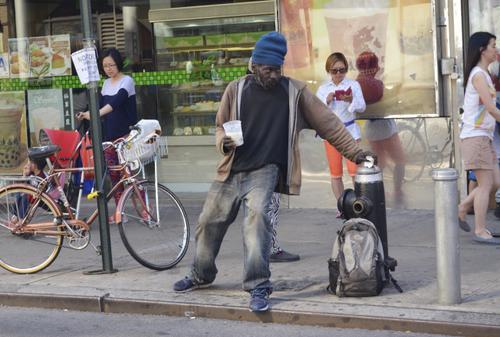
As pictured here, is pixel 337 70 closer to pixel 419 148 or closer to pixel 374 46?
pixel 374 46

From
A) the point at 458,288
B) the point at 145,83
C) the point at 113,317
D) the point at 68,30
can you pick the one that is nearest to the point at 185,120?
the point at 145,83

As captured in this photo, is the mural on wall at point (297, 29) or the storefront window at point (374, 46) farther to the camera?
the mural on wall at point (297, 29)

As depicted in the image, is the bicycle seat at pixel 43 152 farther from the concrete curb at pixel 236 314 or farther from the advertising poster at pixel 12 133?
the advertising poster at pixel 12 133

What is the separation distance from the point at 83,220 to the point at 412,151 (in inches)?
154

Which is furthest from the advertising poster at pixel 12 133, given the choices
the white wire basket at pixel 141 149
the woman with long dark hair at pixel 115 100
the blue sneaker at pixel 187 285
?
the blue sneaker at pixel 187 285

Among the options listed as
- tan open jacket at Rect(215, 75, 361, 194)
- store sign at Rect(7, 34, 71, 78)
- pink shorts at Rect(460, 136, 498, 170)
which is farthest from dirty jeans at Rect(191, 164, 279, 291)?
store sign at Rect(7, 34, 71, 78)

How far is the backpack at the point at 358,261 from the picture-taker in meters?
6.59

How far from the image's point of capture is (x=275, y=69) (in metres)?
6.65

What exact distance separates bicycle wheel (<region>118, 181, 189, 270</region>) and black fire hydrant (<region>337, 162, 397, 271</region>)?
1735 millimetres

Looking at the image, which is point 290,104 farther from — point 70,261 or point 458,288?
point 70,261

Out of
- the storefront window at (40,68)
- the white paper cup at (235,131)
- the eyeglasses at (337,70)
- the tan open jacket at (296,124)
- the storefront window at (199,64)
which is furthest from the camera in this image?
the storefront window at (40,68)

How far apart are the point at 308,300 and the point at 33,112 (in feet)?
24.8

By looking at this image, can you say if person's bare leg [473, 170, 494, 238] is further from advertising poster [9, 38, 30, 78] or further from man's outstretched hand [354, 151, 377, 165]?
advertising poster [9, 38, 30, 78]

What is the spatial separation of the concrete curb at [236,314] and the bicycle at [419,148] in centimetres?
422
